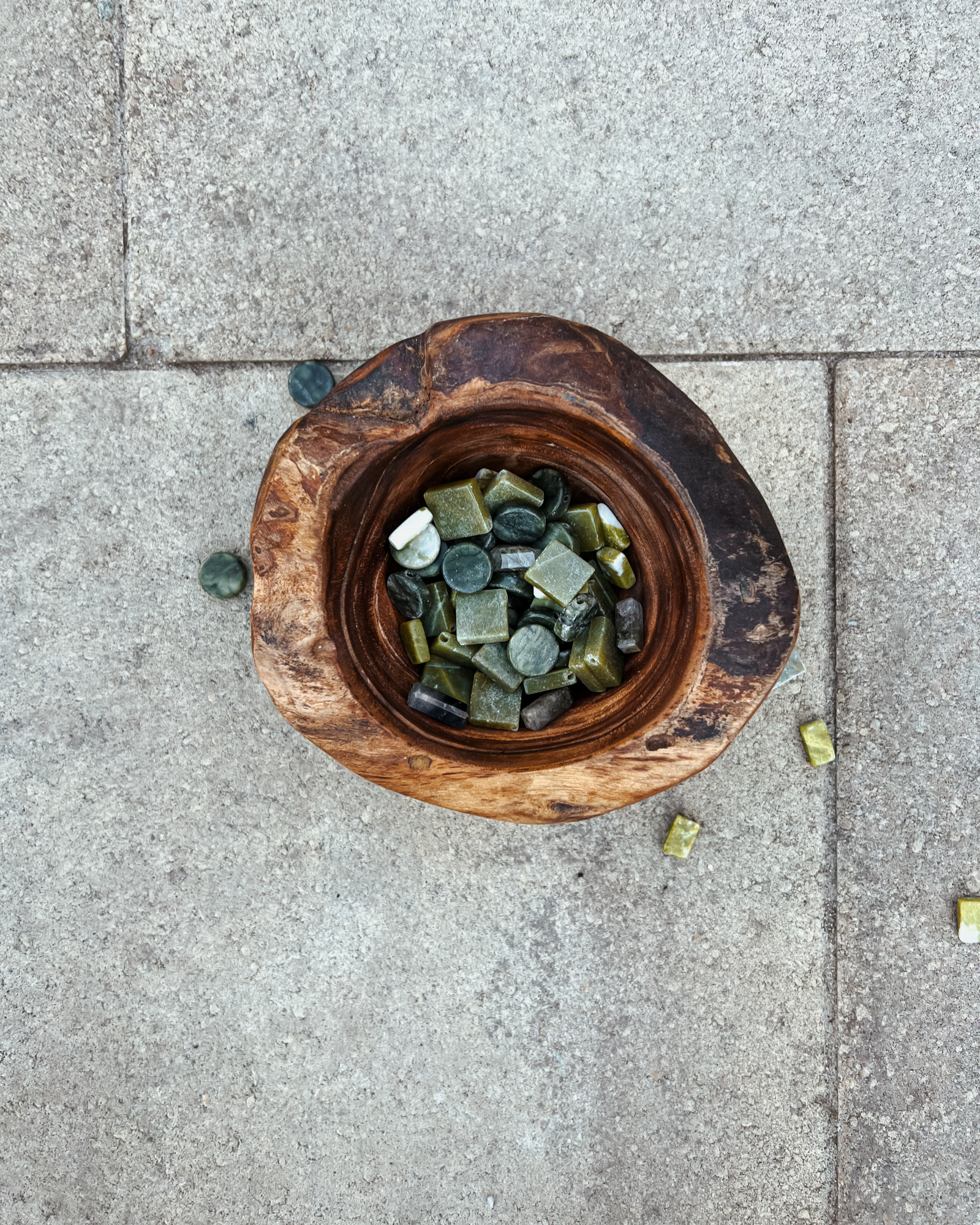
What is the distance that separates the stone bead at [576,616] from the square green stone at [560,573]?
2 cm

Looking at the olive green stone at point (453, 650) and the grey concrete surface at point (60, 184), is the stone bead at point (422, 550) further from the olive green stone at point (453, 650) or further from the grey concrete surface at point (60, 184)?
the grey concrete surface at point (60, 184)

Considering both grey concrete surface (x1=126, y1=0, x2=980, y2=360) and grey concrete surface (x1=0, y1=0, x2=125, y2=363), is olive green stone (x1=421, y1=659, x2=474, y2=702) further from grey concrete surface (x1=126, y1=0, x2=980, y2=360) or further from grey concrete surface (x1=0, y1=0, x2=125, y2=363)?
grey concrete surface (x1=0, y1=0, x2=125, y2=363)

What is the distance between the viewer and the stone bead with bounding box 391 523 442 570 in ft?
4.86

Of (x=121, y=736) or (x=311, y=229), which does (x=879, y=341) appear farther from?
(x=121, y=736)

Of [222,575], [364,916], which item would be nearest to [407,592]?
[222,575]

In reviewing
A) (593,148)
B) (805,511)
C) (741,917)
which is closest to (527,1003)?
(741,917)

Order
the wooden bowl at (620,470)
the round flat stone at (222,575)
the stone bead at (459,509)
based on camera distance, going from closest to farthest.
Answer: the wooden bowl at (620,470), the stone bead at (459,509), the round flat stone at (222,575)

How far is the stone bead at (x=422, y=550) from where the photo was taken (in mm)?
1481

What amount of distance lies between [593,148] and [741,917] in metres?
1.73

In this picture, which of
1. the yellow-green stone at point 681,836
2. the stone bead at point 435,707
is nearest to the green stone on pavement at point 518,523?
the stone bead at point 435,707

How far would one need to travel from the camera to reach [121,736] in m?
1.95

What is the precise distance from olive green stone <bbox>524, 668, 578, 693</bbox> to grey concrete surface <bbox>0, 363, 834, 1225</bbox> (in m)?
0.55

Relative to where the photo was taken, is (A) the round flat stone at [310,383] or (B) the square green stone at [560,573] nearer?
(B) the square green stone at [560,573]

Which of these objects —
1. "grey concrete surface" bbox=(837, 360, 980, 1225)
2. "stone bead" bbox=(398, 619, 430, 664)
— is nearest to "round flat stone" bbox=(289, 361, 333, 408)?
"stone bead" bbox=(398, 619, 430, 664)
